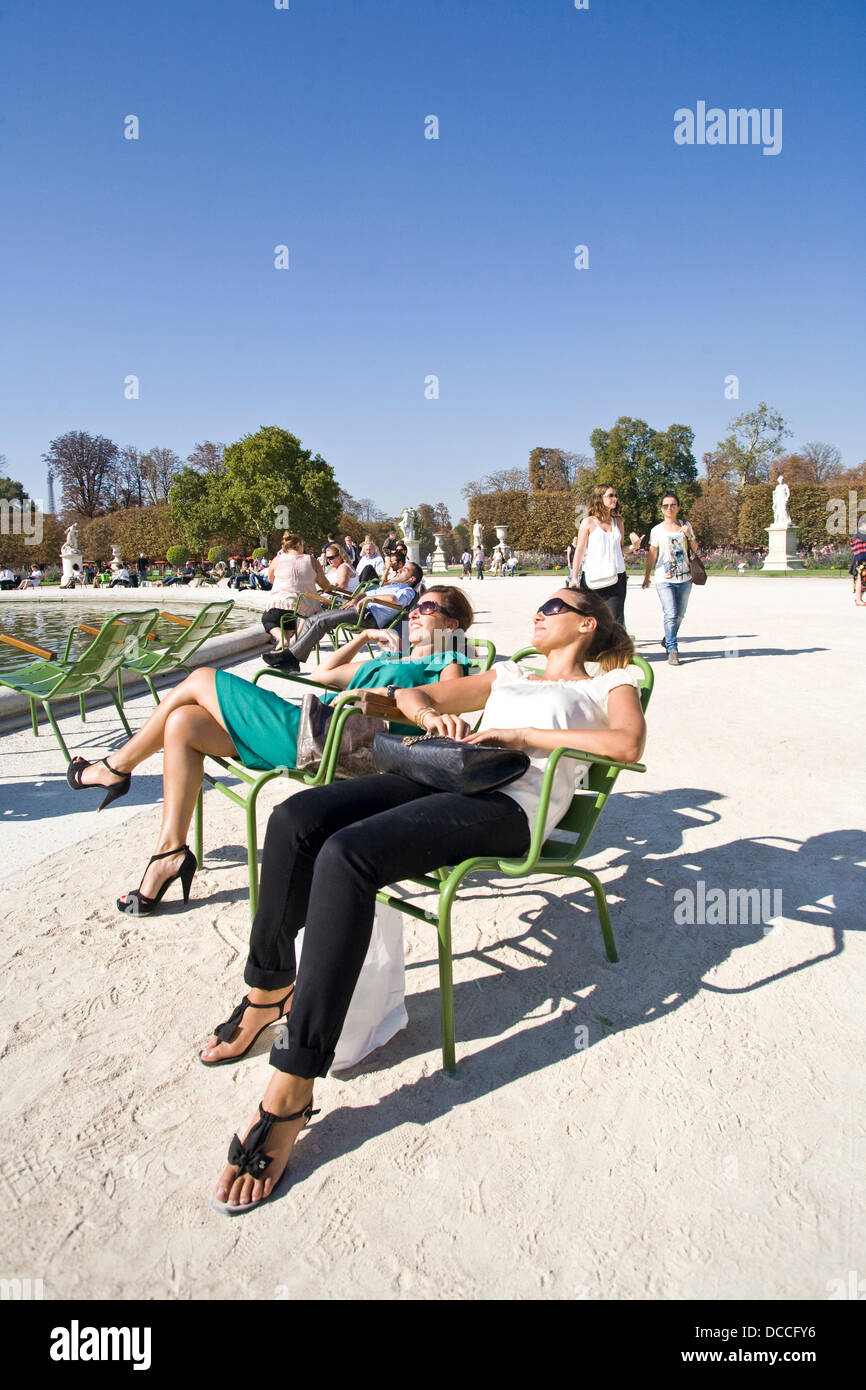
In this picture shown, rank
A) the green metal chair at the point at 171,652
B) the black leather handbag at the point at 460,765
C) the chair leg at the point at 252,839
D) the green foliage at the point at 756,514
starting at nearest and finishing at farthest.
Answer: the black leather handbag at the point at 460,765 < the chair leg at the point at 252,839 < the green metal chair at the point at 171,652 < the green foliage at the point at 756,514

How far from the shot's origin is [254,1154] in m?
1.70

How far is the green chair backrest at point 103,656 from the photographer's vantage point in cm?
468

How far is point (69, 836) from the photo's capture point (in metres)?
3.63

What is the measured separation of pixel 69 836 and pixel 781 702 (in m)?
4.92

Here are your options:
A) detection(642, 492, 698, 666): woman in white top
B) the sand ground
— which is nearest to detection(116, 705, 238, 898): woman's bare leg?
the sand ground

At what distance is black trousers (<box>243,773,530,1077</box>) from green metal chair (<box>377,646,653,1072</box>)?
65mm

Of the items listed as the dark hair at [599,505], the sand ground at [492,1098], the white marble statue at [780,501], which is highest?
the white marble statue at [780,501]

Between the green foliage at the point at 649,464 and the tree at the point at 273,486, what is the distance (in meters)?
17.5

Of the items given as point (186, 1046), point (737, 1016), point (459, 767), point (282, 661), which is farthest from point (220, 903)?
point (282, 661)

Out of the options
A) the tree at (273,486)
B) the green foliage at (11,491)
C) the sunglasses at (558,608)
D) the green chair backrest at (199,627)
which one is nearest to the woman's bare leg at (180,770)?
the sunglasses at (558,608)

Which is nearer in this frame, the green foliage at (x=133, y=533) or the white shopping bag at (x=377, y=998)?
the white shopping bag at (x=377, y=998)

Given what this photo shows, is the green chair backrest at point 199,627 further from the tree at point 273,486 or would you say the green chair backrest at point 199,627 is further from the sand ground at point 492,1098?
the tree at point 273,486

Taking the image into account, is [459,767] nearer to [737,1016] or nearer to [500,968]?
[500,968]

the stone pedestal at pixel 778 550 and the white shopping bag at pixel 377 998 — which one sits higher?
the stone pedestal at pixel 778 550
